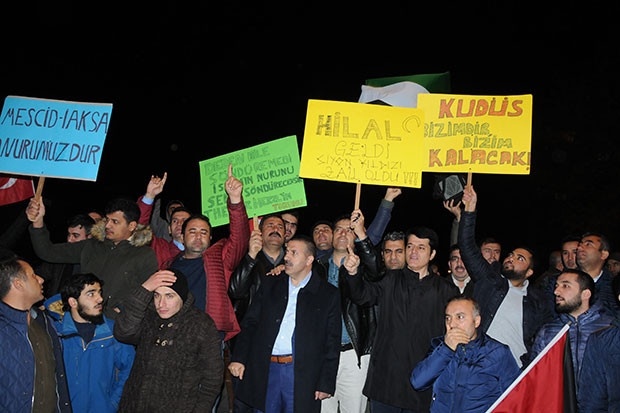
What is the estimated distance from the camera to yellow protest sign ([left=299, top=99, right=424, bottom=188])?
5883 millimetres

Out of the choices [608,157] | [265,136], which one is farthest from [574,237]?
[265,136]

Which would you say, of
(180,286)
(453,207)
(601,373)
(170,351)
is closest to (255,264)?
(180,286)

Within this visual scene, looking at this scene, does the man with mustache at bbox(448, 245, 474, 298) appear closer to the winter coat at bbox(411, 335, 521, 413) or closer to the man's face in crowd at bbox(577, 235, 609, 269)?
the man's face in crowd at bbox(577, 235, 609, 269)

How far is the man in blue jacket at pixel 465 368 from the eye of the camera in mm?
4641

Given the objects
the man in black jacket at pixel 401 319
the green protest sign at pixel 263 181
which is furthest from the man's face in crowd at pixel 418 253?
the green protest sign at pixel 263 181

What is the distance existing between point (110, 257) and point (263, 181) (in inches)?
66.2

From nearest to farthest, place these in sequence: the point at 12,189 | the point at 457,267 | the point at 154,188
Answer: the point at 154,188 → the point at 457,267 → the point at 12,189

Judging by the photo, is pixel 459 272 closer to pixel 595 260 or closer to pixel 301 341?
pixel 595 260

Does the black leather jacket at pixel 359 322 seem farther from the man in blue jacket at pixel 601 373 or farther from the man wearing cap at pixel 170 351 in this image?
the man in blue jacket at pixel 601 373

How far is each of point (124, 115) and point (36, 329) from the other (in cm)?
2056

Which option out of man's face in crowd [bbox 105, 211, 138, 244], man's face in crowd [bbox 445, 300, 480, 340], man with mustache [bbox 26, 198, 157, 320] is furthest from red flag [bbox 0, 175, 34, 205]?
man's face in crowd [bbox 445, 300, 480, 340]

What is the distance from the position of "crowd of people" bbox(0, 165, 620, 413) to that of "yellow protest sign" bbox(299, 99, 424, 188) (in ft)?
1.65

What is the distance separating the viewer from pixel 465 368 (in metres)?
4.66

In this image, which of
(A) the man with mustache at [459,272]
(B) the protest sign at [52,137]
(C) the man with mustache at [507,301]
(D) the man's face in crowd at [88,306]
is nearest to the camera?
(D) the man's face in crowd at [88,306]
